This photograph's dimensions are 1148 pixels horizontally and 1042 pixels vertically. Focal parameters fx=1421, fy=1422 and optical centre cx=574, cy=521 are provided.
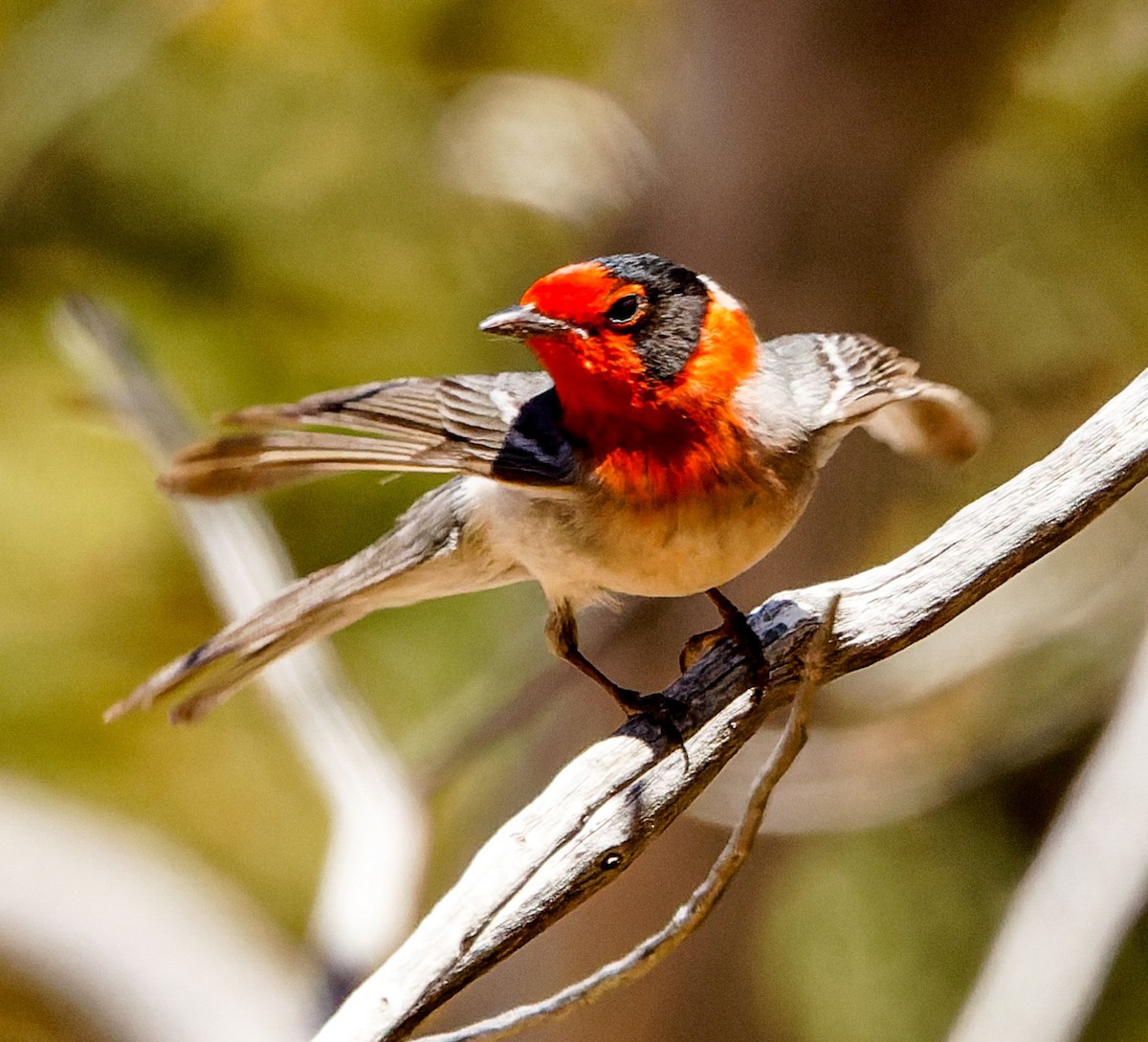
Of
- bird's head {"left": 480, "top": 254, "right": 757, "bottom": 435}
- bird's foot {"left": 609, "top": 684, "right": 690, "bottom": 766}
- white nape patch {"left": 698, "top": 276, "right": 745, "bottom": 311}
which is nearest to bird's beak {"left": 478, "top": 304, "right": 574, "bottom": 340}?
bird's head {"left": 480, "top": 254, "right": 757, "bottom": 435}

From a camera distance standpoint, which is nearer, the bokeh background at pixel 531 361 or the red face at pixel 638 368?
the red face at pixel 638 368

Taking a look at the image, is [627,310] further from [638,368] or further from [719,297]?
[719,297]

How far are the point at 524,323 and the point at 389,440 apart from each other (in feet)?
0.54

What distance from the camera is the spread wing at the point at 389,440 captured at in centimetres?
122

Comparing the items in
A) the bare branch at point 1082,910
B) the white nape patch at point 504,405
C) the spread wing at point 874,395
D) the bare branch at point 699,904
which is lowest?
the bare branch at point 1082,910

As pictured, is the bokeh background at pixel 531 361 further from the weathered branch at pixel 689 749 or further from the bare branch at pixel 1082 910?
the weathered branch at pixel 689 749

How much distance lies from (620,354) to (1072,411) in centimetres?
162

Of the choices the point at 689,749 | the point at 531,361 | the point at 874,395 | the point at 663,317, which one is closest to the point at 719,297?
the point at 663,317

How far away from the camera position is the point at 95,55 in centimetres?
310

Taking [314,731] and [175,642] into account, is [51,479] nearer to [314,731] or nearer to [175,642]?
[175,642]

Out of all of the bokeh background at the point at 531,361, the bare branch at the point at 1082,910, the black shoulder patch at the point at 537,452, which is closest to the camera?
the black shoulder patch at the point at 537,452

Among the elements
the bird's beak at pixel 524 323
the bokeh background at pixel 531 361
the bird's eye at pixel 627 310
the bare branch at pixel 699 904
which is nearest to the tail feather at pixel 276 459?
the bird's beak at pixel 524 323

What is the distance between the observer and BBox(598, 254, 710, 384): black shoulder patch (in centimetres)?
143

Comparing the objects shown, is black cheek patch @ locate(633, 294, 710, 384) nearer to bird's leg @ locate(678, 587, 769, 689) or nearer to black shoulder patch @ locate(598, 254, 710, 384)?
black shoulder patch @ locate(598, 254, 710, 384)
